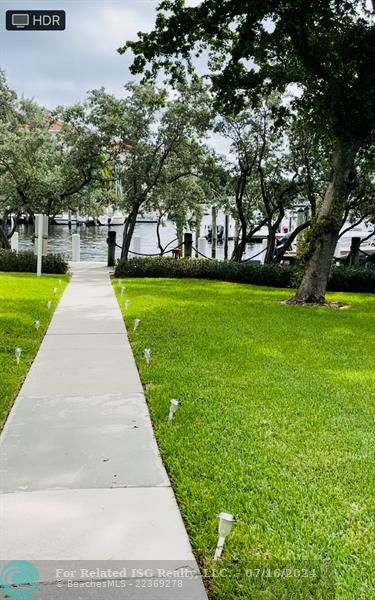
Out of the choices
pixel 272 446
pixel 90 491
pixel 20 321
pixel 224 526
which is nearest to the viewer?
pixel 224 526

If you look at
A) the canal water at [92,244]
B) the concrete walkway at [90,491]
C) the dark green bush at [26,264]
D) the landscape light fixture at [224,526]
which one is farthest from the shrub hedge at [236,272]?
the landscape light fixture at [224,526]

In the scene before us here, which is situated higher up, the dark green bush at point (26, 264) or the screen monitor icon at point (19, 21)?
the screen monitor icon at point (19, 21)

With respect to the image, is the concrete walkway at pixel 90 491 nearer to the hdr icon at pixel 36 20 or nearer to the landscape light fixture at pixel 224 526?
the landscape light fixture at pixel 224 526

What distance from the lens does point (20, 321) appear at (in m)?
8.85

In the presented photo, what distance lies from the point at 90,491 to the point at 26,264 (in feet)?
49.6

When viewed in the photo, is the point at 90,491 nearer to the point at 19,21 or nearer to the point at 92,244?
the point at 19,21

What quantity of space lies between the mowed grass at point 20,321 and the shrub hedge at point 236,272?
8.88 ft

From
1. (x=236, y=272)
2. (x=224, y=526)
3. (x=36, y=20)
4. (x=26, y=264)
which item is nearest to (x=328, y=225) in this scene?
(x=236, y=272)

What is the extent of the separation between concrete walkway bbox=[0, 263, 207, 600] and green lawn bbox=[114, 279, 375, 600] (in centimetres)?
16

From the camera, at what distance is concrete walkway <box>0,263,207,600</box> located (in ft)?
8.54

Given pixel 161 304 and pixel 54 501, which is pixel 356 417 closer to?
pixel 54 501

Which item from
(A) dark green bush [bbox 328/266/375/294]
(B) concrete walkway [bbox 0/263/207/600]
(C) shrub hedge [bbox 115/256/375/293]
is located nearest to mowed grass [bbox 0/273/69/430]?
(B) concrete walkway [bbox 0/263/207/600]

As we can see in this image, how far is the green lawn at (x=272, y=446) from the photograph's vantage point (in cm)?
273

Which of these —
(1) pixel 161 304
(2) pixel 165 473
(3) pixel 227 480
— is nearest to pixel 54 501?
(2) pixel 165 473
